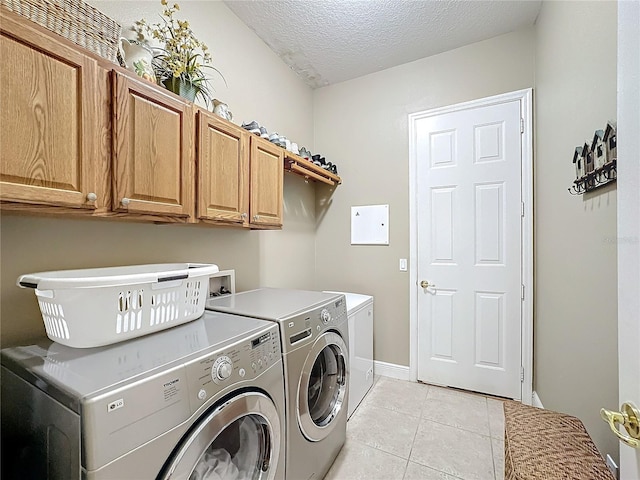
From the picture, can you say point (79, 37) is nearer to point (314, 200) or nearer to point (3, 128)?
point (3, 128)

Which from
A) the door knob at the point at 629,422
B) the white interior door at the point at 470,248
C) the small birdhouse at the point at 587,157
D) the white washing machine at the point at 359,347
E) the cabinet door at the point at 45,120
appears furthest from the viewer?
the white interior door at the point at 470,248

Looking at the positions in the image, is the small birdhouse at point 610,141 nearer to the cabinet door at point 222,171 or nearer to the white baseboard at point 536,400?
the cabinet door at point 222,171

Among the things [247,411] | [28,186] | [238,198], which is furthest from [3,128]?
[247,411]

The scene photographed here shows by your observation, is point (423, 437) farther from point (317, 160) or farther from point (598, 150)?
point (317, 160)

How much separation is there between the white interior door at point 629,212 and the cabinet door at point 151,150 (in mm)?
1457

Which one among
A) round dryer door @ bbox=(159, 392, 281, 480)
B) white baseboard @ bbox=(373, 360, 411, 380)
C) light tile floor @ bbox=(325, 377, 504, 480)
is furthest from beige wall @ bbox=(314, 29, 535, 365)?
round dryer door @ bbox=(159, 392, 281, 480)

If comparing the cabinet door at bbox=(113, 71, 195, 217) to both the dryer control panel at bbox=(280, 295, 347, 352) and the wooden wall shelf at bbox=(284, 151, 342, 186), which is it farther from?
the wooden wall shelf at bbox=(284, 151, 342, 186)

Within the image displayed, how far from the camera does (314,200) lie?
121 inches

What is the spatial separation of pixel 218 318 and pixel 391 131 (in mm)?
2289

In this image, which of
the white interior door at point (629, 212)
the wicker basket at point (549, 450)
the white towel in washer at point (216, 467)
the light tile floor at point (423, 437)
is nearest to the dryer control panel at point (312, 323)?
the white towel in washer at point (216, 467)

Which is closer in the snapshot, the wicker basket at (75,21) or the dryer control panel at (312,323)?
the wicker basket at (75,21)

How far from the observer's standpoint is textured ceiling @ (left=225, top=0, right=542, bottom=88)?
2.02m

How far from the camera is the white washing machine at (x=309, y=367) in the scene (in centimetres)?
128

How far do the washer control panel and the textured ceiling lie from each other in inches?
86.0
